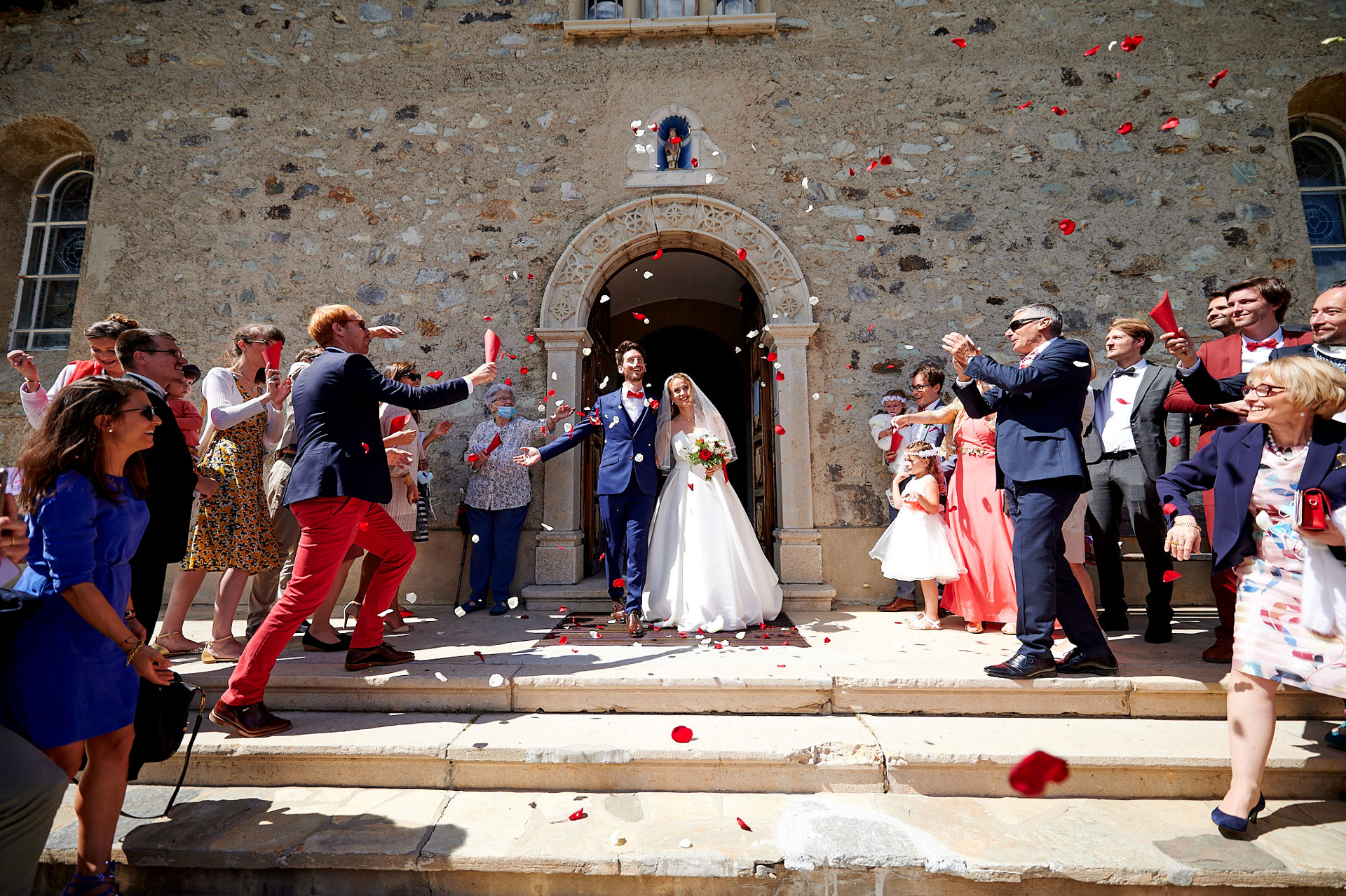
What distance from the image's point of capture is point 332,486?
2893 millimetres

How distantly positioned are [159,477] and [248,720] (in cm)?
118

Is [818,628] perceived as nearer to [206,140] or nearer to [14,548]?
[14,548]

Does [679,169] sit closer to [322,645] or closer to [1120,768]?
[322,645]

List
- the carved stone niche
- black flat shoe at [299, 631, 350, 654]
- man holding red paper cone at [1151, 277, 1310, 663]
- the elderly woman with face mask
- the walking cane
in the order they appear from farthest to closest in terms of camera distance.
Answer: the carved stone niche, the walking cane, the elderly woman with face mask, black flat shoe at [299, 631, 350, 654], man holding red paper cone at [1151, 277, 1310, 663]

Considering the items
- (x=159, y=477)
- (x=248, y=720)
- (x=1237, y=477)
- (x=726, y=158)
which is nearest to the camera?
(x=1237, y=477)

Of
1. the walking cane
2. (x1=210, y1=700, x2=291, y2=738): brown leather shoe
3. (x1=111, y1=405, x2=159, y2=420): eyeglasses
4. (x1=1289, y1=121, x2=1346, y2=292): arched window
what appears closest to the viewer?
(x1=111, y1=405, x2=159, y2=420): eyeglasses

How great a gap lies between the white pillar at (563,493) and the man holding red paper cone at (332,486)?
6.39 ft

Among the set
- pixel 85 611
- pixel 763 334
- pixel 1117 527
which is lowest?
pixel 85 611

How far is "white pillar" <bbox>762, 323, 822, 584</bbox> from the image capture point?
513 cm

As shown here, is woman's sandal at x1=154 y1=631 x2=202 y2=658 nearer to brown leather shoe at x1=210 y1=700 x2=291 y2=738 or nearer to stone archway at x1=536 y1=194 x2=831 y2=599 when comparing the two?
brown leather shoe at x1=210 y1=700 x2=291 y2=738

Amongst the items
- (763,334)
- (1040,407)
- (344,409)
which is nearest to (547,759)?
(344,409)

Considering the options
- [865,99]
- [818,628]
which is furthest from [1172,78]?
[818,628]

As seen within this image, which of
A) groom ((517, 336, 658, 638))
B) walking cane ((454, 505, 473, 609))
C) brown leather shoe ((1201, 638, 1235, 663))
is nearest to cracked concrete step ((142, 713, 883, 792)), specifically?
groom ((517, 336, 658, 638))

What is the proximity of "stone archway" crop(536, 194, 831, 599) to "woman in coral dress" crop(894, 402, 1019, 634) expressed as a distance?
1.17m
